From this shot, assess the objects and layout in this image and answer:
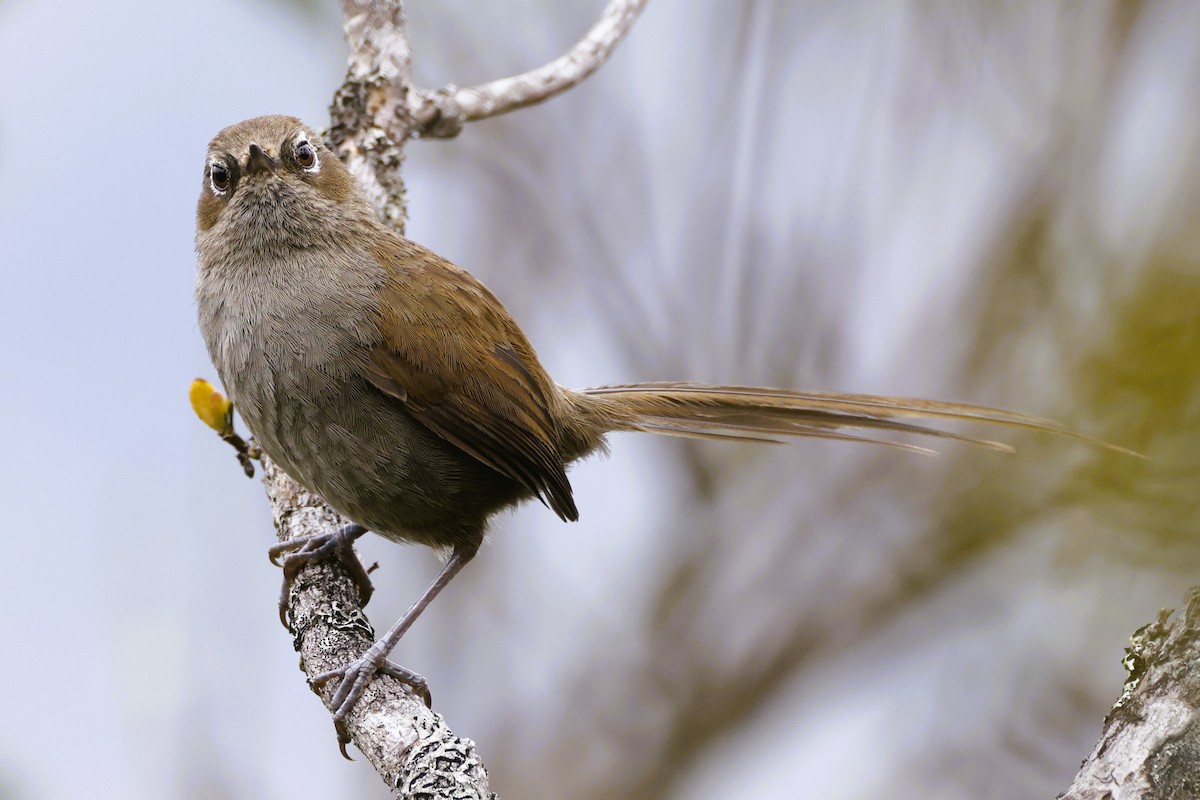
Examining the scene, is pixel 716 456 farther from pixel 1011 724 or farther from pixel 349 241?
pixel 349 241

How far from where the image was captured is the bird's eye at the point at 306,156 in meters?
3.27

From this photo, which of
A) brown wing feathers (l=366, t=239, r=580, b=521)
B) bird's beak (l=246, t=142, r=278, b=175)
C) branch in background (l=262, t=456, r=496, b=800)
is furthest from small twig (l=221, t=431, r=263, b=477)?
bird's beak (l=246, t=142, r=278, b=175)

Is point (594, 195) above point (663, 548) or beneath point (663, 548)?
above

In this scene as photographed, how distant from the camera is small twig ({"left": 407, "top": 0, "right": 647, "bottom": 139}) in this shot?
3.86m

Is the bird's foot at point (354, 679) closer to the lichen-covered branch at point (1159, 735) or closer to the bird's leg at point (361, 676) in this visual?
the bird's leg at point (361, 676)

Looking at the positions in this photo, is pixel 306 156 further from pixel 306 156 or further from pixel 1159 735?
pixel 1159 735

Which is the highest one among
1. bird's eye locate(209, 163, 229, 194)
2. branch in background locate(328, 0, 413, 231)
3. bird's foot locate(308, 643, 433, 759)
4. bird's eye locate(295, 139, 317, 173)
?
branch in background locate(328, 0, 413, 231)

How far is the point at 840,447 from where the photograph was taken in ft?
17.2

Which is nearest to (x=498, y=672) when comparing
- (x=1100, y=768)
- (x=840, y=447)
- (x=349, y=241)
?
(x=840, y=447)

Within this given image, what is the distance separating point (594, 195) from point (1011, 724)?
3.21 m

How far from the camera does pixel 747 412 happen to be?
12.4 ft

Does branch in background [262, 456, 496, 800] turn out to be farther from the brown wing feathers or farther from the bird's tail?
the bird's tail

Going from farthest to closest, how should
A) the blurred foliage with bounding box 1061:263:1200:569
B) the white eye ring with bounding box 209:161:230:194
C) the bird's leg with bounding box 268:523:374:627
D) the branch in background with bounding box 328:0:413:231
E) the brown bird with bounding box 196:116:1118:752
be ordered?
the branch in background with bounding box 328:0:413:231 → the bird's leg with bounding box 268:523:374:627 → the white eye ring with bounding box 209:161:230:194 → the brown bird with bounding box 196:116:1118:752 → the blurred foliage with bounding box 1061:263:1200:569

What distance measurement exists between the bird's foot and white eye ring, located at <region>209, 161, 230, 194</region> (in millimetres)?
1475
